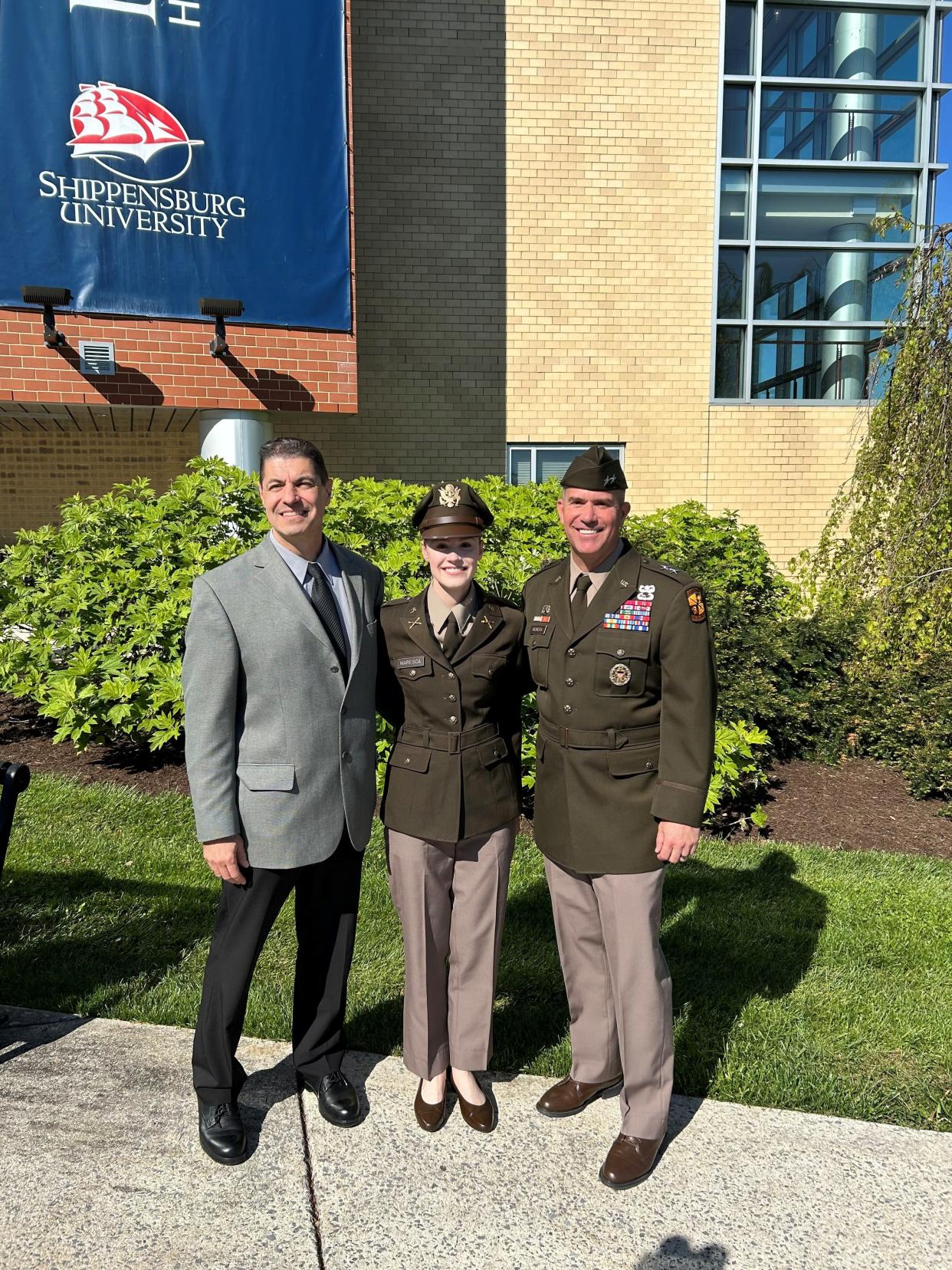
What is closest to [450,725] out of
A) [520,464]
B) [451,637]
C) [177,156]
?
[451,637]

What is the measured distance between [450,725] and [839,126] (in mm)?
12148

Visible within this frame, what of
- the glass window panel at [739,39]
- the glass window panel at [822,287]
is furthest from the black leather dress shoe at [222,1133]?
the glass window panel at [739,39]

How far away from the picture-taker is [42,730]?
7219 millimetres

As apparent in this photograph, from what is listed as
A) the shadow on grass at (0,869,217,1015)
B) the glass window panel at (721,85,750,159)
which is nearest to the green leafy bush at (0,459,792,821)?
the shadow on grass at (0,869,217,1015)

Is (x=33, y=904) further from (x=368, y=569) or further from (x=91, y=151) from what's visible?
(x=91, y=151)

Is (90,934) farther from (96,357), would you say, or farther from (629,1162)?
(96,357)

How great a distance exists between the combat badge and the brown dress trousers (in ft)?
1.79

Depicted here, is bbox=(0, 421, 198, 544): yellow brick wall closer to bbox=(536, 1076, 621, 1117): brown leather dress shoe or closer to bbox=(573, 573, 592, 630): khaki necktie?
bbox=(573, 573, 592, 630): khaki necktie

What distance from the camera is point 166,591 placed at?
5.96 metres

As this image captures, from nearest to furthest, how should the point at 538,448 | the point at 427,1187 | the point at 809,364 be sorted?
the point at 427,1187
the point at 538,448
the point at 809,364

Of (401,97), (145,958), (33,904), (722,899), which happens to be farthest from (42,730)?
(401,97)

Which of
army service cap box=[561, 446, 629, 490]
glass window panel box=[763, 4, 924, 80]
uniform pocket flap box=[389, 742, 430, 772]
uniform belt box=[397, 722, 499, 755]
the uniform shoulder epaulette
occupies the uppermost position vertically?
glass window panel box=[763, 4, 924, 80]

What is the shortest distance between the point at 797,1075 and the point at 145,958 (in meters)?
2.52

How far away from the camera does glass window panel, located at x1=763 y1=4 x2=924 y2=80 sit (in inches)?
463
